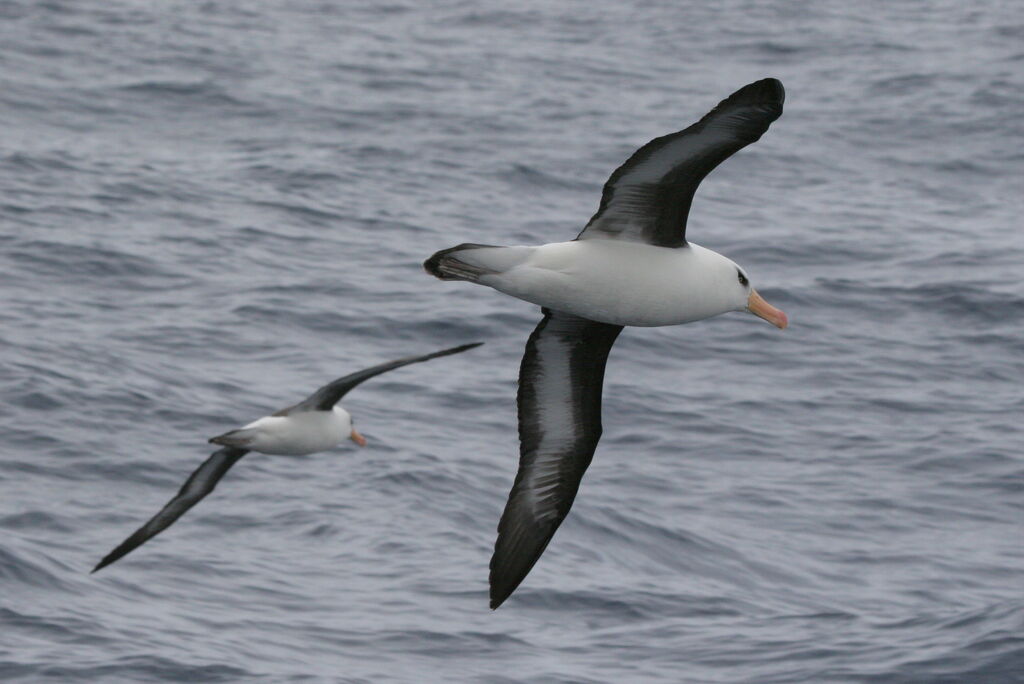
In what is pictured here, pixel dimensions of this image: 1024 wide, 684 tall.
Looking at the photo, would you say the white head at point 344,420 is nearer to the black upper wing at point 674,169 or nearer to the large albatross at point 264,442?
the large albatross at point 264,442

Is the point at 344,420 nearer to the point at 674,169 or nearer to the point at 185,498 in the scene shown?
the point at 185,498

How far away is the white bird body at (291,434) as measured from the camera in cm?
1194

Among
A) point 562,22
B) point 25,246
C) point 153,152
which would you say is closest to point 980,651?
point 25,246

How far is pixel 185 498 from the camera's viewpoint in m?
12.0

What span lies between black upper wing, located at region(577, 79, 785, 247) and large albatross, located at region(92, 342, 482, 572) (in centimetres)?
386

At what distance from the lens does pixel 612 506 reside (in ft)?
46.3

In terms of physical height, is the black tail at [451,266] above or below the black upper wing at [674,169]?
below

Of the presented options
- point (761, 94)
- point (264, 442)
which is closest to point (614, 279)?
point (761, 94)

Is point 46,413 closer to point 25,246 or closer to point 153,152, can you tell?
point 25,246

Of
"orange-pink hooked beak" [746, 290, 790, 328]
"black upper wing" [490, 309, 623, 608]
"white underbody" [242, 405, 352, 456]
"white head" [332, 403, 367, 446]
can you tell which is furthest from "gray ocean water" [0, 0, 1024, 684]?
"orange-pink hooked beak" [746, 290, 790, 328]

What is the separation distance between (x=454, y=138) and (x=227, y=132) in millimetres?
3357

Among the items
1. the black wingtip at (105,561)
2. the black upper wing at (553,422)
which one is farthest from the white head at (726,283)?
the black wingtip at (105,561)

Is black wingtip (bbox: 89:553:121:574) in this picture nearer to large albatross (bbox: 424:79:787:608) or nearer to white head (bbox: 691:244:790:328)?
large albatross (bbox: 424:79:787:608)

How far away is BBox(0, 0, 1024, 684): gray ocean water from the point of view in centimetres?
1186
